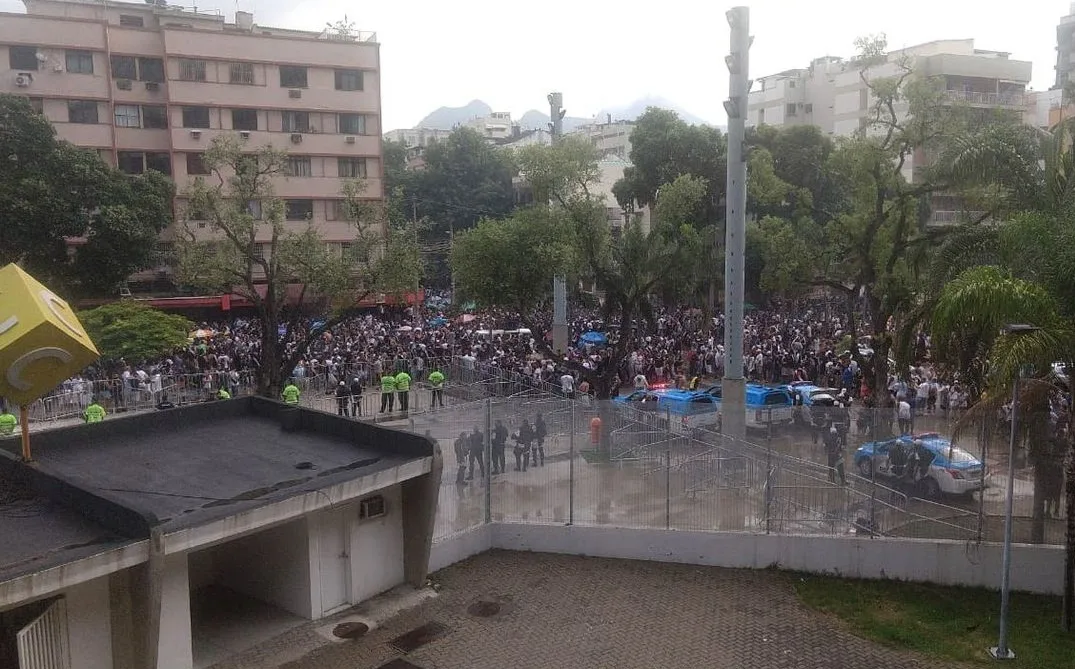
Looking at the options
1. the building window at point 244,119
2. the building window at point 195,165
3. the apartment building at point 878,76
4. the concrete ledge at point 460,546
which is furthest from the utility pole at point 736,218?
the building window at point 195,165

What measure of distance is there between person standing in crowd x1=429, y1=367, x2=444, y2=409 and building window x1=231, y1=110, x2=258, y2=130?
2278 centimetres

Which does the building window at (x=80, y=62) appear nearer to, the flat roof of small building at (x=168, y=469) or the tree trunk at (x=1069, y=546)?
the flat roof of small building at (x=168, y=469)

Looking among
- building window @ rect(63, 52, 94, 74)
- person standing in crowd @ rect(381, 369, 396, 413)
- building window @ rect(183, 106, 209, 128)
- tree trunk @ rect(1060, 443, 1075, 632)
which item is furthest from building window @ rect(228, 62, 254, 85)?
tree trunk @ rect(1060, 443, 1075, 632)

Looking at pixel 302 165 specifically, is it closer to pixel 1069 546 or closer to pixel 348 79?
pixel 348 79

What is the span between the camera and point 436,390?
80.6 feet

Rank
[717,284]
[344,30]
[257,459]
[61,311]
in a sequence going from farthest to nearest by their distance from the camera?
[344,30] → [717,284] → [257,459] → [61,311]

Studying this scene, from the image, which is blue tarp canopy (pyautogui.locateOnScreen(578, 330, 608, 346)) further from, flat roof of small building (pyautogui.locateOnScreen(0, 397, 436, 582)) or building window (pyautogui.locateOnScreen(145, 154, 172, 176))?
building window (pyautogui.locateOnScreen(145, 154, 172, 176))

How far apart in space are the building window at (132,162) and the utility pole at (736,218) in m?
32.8

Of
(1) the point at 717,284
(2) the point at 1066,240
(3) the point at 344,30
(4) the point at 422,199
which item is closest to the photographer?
(2) the point at 1066,240

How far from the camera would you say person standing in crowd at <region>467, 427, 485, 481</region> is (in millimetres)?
14219

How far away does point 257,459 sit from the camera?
40.4 feet

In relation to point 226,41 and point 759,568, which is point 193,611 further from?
point 226,41

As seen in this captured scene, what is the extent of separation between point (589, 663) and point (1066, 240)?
27.5 feet

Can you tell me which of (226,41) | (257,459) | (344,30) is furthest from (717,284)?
(257,459)
